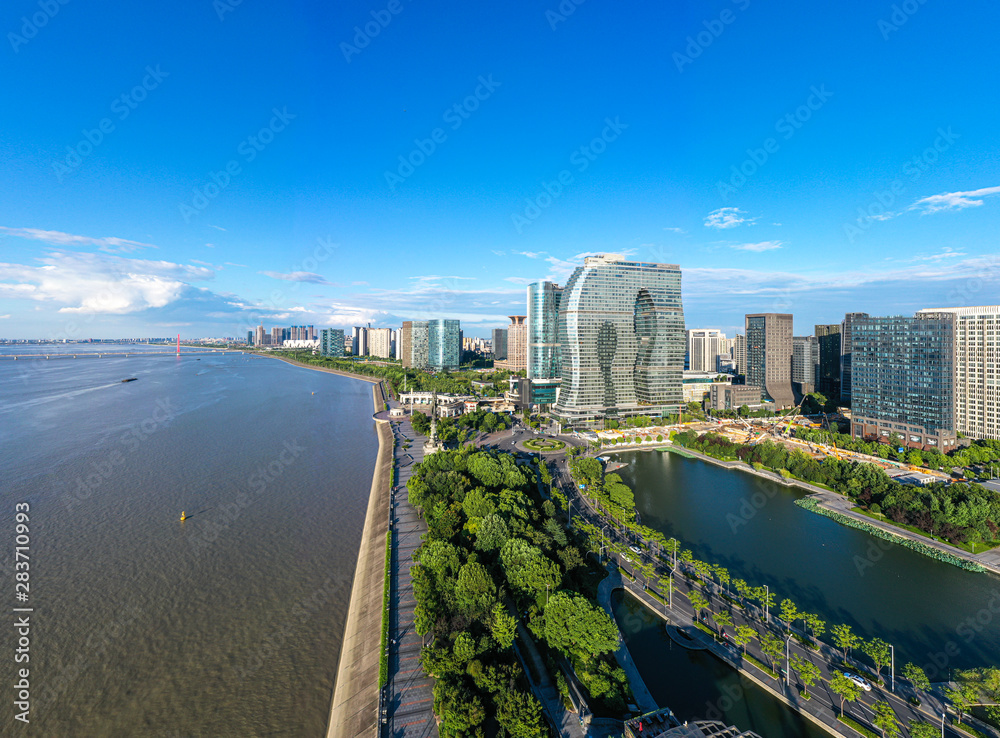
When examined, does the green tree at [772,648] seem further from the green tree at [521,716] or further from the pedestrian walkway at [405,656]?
the pedestrian walkway at [405,656]

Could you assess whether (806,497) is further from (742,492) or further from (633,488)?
(633,488)

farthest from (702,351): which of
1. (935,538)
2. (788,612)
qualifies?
(788,612)

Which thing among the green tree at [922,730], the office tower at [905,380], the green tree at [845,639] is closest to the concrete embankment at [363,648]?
the green tree at [922,730]

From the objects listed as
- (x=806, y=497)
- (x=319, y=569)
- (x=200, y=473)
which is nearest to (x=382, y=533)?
(x=319, y=569)

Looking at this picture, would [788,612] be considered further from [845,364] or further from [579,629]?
[845,364]

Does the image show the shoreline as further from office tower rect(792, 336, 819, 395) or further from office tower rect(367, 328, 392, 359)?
office tower rect(367, 328, 392, 359)
